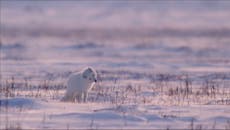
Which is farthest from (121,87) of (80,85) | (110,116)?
(110,116)

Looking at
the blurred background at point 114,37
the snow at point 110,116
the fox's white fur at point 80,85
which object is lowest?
the snow at point 110,116

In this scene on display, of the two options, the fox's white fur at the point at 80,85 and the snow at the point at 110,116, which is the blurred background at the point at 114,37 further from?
the snow at the point at 110,116

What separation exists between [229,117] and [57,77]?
8.17 m

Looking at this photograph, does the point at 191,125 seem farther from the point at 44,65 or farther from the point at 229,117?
the point at 44,65

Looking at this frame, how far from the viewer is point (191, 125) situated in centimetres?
845

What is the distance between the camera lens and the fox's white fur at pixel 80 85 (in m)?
11.8

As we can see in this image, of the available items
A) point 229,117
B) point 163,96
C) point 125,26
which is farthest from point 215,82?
point 125,26

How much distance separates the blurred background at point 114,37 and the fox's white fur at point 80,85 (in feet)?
16.5

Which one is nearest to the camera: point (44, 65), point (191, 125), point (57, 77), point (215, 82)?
point (191, 125)

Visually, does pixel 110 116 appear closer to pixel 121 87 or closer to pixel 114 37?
pixel 121 87

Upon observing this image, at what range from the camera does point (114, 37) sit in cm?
4141

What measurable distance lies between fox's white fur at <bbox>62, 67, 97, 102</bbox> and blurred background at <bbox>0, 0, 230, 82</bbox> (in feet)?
16.5

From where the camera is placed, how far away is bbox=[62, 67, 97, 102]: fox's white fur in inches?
464

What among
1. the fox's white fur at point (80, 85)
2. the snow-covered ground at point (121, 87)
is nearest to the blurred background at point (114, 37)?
the snow-covered ground at point (121, 87)
